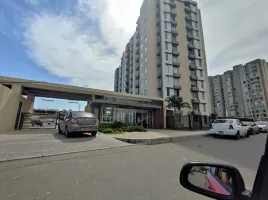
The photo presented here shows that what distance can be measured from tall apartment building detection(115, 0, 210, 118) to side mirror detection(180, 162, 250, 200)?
33.7 metres

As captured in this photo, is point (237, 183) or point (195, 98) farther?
point (195, 98)

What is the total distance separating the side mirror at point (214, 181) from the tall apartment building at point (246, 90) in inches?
3366

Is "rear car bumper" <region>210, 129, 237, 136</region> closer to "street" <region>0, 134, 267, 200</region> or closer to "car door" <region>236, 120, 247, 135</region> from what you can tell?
"car door" <region>236, 120, 247, 135</region>

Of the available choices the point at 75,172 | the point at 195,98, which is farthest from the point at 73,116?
the point at 195,98

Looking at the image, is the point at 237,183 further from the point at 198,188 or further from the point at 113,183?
the point at 113,183

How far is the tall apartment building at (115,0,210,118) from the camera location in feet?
120

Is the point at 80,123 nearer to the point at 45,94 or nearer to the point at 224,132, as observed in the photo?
the point at 224,132

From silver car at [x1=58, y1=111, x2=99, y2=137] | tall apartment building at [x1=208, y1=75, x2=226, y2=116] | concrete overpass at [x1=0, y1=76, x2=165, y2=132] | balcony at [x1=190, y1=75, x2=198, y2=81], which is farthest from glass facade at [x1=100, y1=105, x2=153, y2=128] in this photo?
tall apartment building at [x1=208, y1=75, x2=226, y2=116]

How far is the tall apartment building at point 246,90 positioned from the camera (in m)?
65.5

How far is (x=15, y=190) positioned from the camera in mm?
2781

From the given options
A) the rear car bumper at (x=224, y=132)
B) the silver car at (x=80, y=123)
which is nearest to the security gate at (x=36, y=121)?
the silver car at (x=80, y=123)

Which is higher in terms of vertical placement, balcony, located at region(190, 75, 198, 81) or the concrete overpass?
balcony, located at region(190, 75, 198, 81)

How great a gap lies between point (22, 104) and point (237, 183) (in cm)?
1849

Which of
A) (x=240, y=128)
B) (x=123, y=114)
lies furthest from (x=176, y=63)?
(x=240, y=128)
